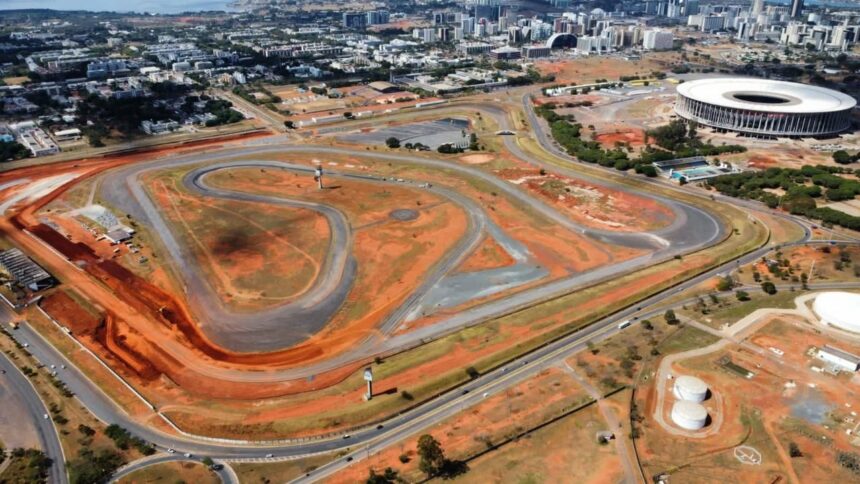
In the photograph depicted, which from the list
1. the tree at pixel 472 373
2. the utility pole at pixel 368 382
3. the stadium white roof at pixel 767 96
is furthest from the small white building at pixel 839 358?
the stadium white roof at pixel 767 96

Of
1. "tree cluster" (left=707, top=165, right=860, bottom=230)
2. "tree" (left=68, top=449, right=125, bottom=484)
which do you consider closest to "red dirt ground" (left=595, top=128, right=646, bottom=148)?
"tree cluster" (left=707, top=165, right=860, bottom=230)

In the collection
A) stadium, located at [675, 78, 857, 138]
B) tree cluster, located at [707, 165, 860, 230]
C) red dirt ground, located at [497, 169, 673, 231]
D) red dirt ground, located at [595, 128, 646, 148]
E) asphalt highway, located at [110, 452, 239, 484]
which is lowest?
asphalt highway, located at [110, 452, 239, 484]

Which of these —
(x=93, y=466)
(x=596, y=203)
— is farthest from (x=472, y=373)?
(x=596, y=203)

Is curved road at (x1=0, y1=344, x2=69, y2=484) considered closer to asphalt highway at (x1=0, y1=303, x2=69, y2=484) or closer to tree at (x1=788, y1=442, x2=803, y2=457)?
asphalt highway at (x1=0, y1=303, x2=69, y2=484)

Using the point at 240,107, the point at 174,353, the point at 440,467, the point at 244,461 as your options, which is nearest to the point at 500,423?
the point at 440,467

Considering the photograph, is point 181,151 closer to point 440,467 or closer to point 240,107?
point 240,107

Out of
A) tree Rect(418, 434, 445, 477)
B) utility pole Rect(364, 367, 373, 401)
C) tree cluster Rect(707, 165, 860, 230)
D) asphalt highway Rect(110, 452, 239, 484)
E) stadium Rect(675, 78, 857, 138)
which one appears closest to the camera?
tree Rect(418, 434, 445, 477)
